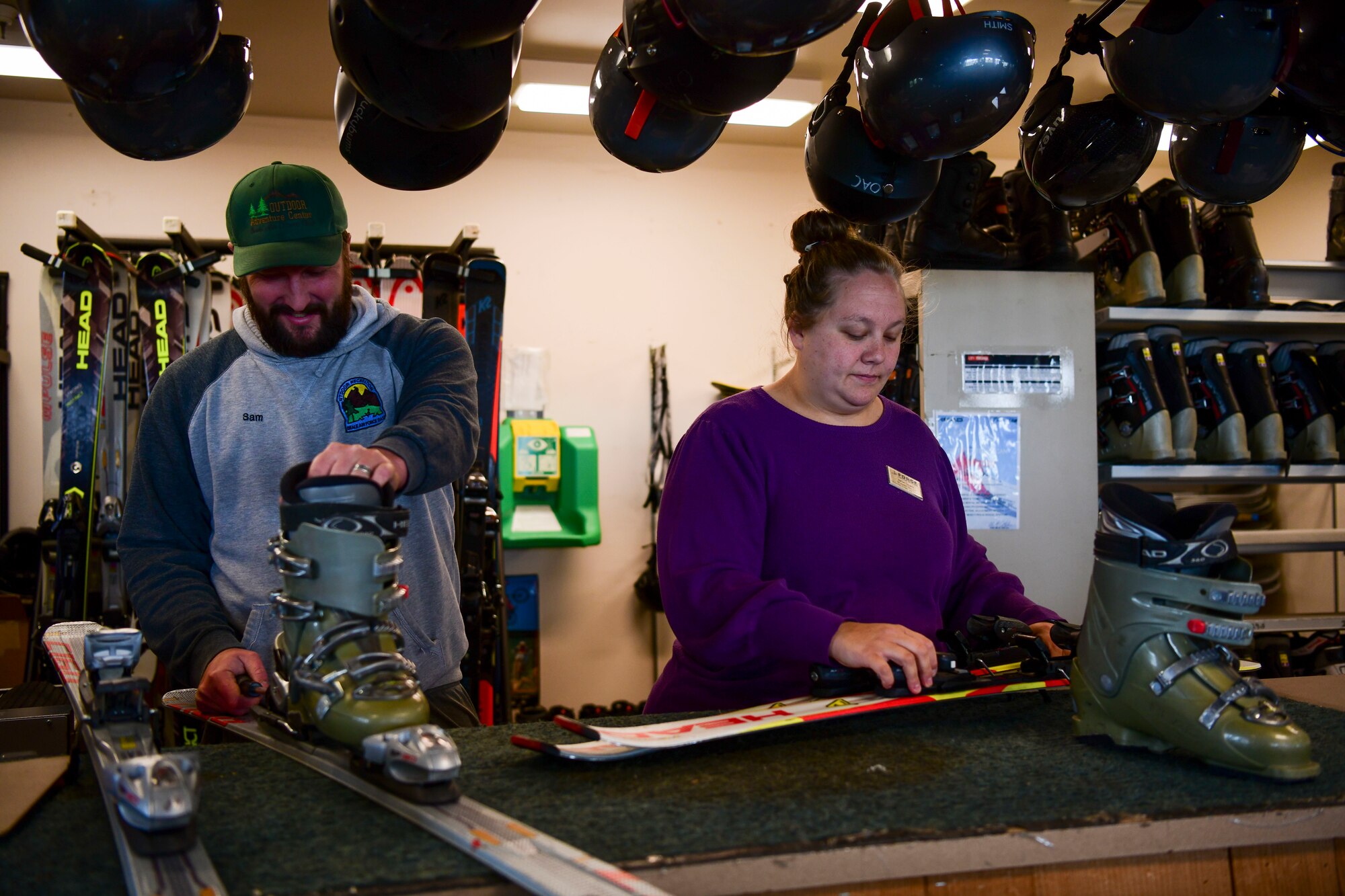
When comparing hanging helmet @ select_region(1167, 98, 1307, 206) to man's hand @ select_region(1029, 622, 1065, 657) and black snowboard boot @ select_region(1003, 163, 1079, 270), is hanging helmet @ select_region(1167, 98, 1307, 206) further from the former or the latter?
black snowboard boot @ select_region(1003, 163, 1079, 270)

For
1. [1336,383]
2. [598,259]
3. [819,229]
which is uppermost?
[598,259]

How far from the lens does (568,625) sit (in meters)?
4.62

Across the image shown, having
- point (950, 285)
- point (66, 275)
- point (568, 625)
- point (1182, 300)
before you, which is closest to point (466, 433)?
point (950, 285)

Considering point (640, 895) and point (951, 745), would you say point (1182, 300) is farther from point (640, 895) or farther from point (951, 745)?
point (640, 895)

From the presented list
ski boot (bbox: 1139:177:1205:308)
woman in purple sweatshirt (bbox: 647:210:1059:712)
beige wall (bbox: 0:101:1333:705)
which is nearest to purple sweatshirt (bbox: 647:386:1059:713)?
woman in purple sweatshirt (bbox: 647:210:1059:712)

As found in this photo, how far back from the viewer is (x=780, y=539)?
1.48 meters

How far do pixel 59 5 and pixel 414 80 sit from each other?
0.42 meters

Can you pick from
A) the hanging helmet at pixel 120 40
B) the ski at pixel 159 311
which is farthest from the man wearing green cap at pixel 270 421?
the ski at pixel 159 311

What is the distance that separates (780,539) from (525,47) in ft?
10.3

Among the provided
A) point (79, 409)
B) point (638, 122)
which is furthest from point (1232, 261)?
point (79, 409)

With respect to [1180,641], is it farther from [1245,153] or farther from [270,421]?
[270,421]

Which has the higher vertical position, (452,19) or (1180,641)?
(452,19)

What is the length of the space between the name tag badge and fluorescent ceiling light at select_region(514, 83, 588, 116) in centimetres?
302

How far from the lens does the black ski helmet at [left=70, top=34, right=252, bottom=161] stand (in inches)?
55.6
